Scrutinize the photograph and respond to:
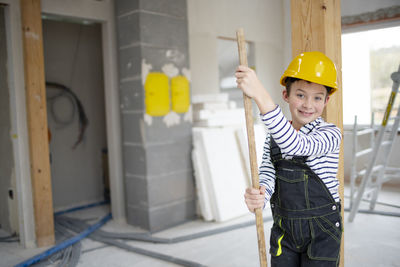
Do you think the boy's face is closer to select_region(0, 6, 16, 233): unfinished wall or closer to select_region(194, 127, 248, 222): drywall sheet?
select_region(194, 127, 248, 222): drywall sheet

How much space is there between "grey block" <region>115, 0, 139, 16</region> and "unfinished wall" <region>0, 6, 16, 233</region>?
44.2 inches

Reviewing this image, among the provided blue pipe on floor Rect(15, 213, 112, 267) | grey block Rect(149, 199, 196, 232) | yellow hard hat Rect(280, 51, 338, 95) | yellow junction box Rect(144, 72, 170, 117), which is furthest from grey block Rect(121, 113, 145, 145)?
yellow hard hat Rect(280, 51, 338, 95)

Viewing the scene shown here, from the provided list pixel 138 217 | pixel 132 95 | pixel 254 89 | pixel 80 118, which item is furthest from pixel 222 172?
pixel 254 89

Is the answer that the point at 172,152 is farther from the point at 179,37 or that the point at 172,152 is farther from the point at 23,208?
the point at 23,208

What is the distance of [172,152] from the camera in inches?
159

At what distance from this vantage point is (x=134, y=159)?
3977mm

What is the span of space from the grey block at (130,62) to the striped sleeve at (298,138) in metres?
2.70

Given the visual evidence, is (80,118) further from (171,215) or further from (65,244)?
(65,244)

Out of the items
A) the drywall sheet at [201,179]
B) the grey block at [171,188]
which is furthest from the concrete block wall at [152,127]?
the drywall sheet at [201,179]

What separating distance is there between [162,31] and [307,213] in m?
2.96

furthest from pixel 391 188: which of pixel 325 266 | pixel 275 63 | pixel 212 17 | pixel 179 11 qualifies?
pixel 325 266

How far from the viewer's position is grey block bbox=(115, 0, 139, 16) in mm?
3788

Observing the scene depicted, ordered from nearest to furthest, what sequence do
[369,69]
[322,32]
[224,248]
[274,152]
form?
[274,152]
[322,32]
[224,248]
[369,69]

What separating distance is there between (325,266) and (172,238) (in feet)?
7.39
